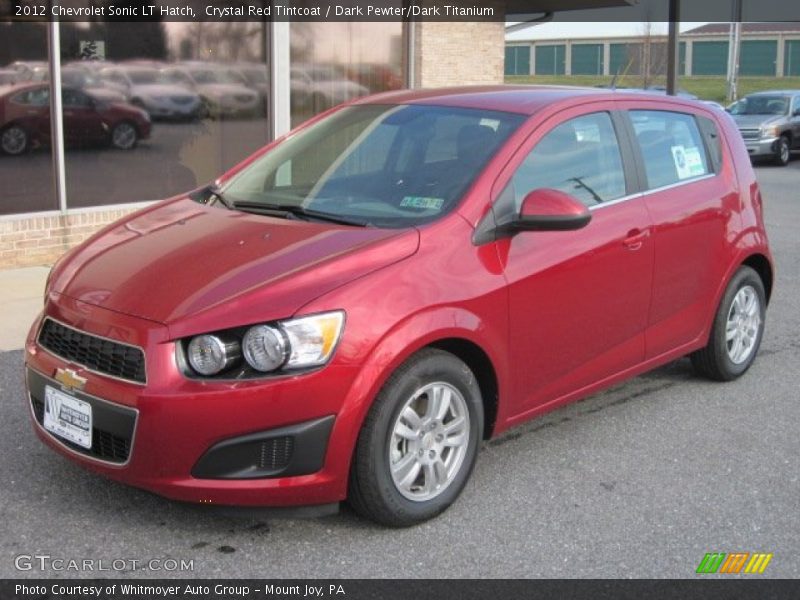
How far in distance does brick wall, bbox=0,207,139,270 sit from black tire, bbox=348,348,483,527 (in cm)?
619

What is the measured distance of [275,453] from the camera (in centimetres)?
369

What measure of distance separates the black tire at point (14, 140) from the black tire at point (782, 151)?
18084 millimetres

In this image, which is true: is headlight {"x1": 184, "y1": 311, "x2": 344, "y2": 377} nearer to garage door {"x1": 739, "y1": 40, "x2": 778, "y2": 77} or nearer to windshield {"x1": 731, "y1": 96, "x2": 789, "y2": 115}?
windshield {"x1": 731, "y1": 96, "x2": 789, "y2": 115}

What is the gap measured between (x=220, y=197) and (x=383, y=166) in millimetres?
810

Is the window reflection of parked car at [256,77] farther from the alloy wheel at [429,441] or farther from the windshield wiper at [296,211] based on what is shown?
the alloy wheel at [429,441]

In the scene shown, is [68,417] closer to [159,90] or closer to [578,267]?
[578,267]

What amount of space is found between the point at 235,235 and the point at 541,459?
1765 mm

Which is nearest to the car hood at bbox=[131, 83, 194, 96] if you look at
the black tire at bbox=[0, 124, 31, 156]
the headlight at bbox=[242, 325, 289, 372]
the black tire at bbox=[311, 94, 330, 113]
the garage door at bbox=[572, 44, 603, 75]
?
the black tire at bbox=[0, 124, 31, 156]

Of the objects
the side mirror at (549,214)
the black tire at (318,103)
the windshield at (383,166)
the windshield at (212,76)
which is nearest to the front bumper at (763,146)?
the black tire at (318,103)

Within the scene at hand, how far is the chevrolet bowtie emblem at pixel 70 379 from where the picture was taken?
3.87m

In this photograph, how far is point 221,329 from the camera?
3666mm

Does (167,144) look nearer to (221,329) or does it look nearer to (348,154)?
(348,154)

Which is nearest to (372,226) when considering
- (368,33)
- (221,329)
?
(221,329)
